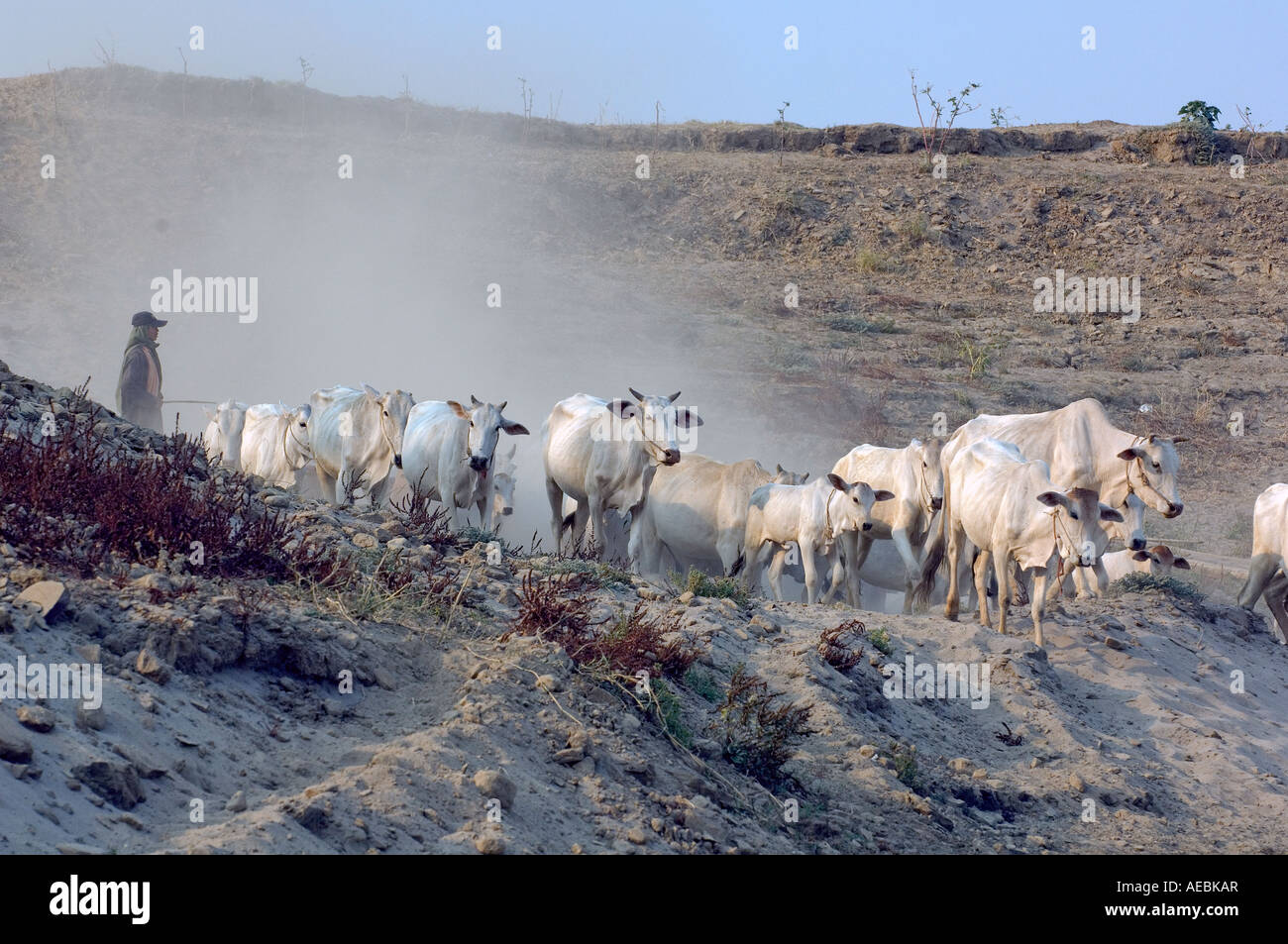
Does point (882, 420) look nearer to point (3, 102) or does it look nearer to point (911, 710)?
point (911, 710)

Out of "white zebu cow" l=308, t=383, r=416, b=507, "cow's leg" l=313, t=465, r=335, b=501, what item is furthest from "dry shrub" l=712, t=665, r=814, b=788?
"cow's leg" l=313, t=465, r=335, b=501

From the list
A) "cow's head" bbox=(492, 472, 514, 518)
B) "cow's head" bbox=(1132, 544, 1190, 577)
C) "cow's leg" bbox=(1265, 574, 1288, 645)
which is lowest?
"cow's leg" bbox=(1265, 574, 1288, 645)

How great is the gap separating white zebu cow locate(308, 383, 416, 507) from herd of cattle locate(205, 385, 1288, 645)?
20 mm

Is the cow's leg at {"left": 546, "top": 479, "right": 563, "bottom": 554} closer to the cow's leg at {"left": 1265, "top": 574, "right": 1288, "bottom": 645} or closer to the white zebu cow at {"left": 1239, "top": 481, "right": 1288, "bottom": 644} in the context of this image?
the white zebu cow at {"left": 1239, "top": 481, "right": 1288, "bottom": 644}

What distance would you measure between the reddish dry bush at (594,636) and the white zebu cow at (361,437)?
5758 mm

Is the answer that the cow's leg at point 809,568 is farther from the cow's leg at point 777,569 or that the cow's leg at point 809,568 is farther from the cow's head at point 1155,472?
the cow's head at point 1155,472

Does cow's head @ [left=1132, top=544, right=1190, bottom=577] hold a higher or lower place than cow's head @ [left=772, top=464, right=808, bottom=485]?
lower

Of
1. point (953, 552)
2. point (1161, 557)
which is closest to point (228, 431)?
point (953, 552)

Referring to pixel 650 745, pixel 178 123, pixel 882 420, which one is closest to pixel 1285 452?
pixel 882 420

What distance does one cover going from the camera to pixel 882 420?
74.5 ft

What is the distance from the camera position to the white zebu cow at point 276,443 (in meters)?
14.8

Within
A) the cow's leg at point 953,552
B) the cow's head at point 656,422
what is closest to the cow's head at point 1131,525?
the cow's leg at point 953,552

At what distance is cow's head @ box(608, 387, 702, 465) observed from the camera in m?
12.9

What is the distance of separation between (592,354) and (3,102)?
19.2m
